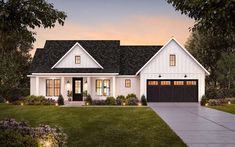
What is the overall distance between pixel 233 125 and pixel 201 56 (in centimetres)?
4237

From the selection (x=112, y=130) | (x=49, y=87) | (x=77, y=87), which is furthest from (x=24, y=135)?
(x=49, y=87)

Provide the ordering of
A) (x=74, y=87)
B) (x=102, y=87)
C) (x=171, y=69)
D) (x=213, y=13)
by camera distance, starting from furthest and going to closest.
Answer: (x=74, y=87) → (x=102, y=87) → (x=171, y=69) → (x=213, y=13)

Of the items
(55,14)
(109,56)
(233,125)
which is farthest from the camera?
(109,56)

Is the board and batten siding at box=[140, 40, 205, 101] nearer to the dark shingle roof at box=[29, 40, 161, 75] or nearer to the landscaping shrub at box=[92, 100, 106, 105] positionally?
the dark shingle roof at box=[29, 40, 161, 75]

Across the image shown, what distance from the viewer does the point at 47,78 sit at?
40656mm

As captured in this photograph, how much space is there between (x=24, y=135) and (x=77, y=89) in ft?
96.2

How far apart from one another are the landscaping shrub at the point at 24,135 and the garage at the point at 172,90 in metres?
27.3

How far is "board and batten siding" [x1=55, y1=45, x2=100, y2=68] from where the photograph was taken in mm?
40344

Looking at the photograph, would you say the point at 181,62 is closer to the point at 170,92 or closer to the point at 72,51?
the point at 170,92

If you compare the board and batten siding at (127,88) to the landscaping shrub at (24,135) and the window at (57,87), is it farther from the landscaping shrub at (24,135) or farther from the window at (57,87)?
the landscaping shrub at (24,135)

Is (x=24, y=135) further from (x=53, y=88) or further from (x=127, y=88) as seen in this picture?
(x=53, y=88)

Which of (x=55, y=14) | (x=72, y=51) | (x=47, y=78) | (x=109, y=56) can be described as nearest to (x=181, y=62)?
(x=109, y=56)

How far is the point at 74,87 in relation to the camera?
40.8 m

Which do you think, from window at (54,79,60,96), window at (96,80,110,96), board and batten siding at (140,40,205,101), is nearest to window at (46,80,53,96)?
window at (54,79,60,96)
